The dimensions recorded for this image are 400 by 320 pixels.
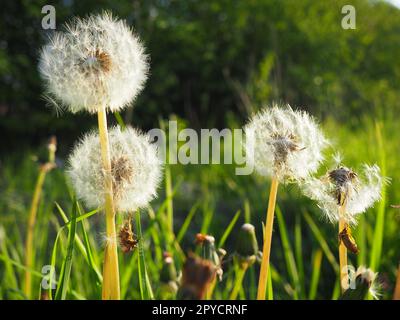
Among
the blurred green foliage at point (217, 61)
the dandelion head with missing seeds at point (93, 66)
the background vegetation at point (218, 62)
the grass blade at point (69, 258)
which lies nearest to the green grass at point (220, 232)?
the grass blade at point (69, 258)

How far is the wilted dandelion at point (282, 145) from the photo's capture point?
2.24ft

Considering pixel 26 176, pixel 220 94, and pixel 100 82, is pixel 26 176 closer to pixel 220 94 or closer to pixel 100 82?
pixel 220 94

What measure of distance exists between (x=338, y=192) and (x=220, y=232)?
108 inches

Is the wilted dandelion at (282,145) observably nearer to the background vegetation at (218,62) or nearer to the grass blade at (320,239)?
the grass blade at (320,239)

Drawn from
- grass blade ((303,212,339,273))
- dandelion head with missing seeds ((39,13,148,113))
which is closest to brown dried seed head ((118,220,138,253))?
dandelion head with missing seeds ((39,13,148,113))

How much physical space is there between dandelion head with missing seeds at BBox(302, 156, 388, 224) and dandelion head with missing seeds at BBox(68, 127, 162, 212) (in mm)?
212

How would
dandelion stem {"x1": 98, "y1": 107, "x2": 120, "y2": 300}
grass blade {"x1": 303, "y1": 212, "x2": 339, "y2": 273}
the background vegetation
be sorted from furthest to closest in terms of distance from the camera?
the background vegetation < grass blade {"x1": 303, "y1": 212, "x2": 339, "y2": 273} < dandelion stem {"x1": 98, "y1": 107, "x2": 120, "y2": 300}

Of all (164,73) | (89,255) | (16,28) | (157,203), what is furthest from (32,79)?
(89,255)

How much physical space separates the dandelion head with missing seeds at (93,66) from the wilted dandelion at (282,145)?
180mm

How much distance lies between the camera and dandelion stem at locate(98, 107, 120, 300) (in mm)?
617

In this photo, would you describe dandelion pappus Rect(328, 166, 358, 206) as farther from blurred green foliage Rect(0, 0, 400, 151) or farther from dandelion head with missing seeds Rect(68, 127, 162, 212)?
blurred green foliage Rect(0, 0, 400, 151)

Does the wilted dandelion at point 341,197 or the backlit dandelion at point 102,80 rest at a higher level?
the backlit dandelion at point 102,80

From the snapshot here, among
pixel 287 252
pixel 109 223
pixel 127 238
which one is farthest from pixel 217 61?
pixel 109 223

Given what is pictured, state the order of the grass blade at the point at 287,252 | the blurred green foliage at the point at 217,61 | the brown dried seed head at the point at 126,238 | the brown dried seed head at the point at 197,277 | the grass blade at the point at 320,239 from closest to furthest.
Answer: the brown dried seed head at the point at 197,277 < the brown dried seed head at the point at 126,238 < the grass blade at the point at 287,252 < the grass blade at the point at 320,239 < the blurred green foliage at the point at 217,61
